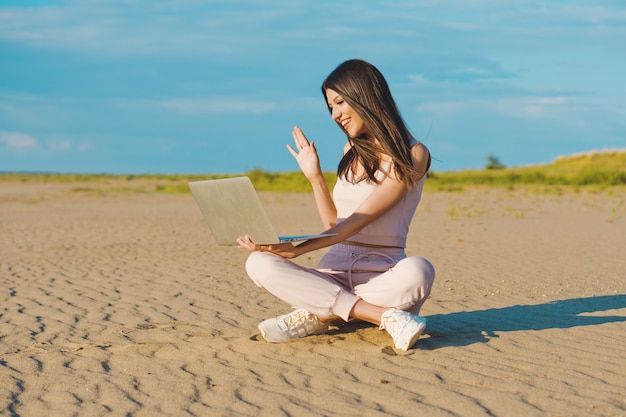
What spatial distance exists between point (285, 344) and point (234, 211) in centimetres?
116

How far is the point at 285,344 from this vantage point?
5.95 metres

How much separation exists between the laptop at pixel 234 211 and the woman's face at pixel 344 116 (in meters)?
0.74

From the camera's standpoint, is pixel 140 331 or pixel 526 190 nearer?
pixel 140 331

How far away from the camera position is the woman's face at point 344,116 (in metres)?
5.56

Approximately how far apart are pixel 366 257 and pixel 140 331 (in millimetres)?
2113

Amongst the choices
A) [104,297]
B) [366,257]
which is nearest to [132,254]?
[104,297]

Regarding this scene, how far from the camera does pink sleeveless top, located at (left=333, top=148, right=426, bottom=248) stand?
18.7 ft

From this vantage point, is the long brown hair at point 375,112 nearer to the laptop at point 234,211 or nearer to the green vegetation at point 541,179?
the laptop at point 234,211

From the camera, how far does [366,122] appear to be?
18.1 feet

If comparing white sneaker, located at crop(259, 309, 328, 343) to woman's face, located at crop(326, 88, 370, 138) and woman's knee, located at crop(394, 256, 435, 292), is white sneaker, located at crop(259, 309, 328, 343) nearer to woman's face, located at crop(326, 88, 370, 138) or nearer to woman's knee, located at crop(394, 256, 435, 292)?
woman's knee, located at crop(394, 256, 435, 292)

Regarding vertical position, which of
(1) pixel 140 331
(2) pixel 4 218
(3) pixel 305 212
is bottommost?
(1) pixel 140 331

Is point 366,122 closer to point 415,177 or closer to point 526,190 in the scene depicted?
point 415,177

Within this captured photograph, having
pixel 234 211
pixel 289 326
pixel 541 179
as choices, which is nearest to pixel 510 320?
pixel 289 326

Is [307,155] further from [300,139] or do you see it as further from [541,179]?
[541,179]
